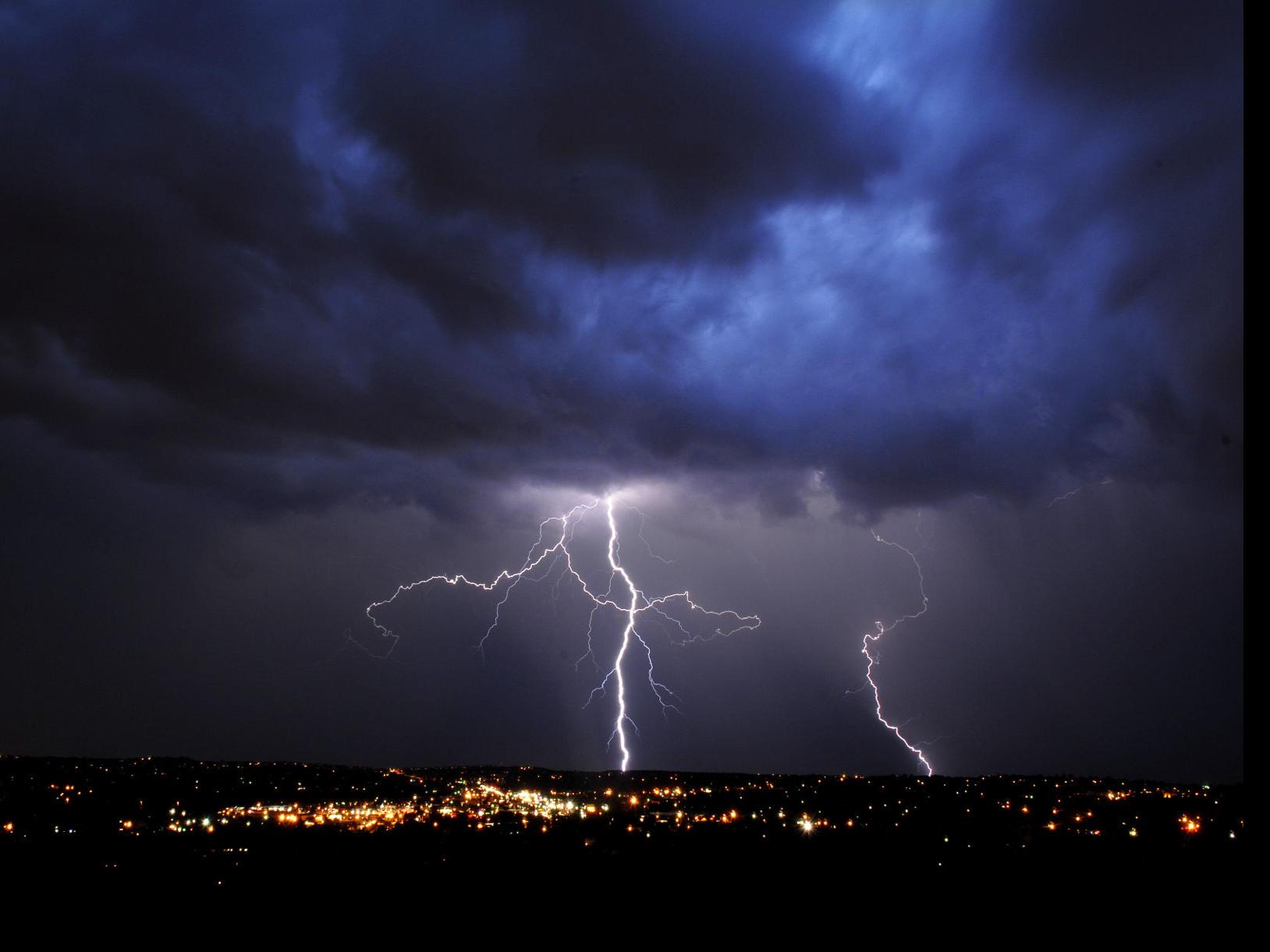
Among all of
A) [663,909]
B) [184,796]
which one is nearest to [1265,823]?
[663,909]

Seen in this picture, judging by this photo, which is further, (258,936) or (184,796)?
(184,796)

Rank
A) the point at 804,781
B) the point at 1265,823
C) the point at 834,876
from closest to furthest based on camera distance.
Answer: the point at 1265,823 → the point at 834,876 → the point at 804,781

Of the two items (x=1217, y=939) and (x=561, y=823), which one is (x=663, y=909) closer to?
(x=1217, y=939)

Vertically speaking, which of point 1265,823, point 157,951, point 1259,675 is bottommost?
point 157,951

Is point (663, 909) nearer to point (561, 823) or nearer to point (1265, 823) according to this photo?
point (561, 823)

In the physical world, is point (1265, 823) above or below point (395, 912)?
above

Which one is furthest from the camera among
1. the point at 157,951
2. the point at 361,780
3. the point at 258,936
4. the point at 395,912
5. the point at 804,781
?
the point at 804,781
